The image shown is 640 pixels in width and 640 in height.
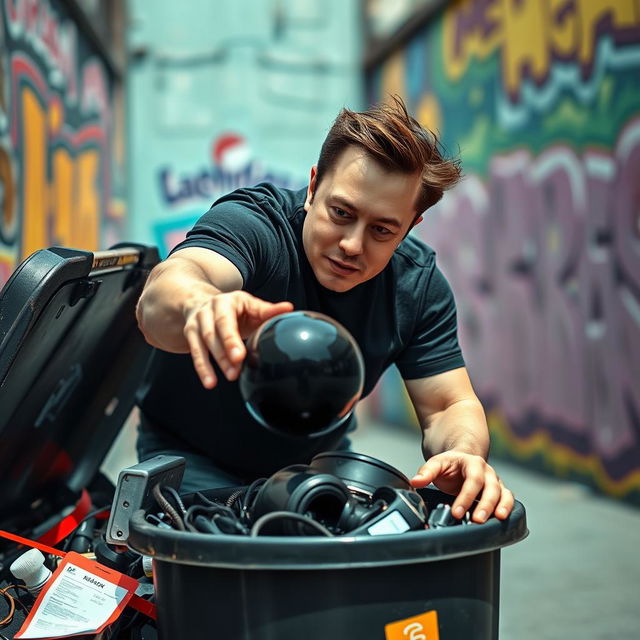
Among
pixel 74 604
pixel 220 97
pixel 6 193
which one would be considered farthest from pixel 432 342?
pixel 220 97

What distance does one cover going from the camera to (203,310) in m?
1.60

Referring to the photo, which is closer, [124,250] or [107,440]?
[124,250]

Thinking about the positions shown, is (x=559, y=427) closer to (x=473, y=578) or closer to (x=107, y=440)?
(x=107, y=440)

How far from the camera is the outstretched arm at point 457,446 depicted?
5.78 ft

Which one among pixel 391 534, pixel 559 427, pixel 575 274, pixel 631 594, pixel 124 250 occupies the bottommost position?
→ pixel 559 427

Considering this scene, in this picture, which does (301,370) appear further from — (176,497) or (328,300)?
(328,300)

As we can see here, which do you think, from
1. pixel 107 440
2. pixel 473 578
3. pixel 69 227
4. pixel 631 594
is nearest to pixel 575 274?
pixel 631 594

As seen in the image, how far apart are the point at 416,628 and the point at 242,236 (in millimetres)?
871

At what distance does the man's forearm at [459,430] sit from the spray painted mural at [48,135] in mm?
2915

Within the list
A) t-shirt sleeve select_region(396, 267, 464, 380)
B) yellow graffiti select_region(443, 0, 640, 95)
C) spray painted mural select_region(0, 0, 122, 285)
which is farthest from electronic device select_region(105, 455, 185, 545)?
yellow graffiti select_region(443, 0, 640, 95)

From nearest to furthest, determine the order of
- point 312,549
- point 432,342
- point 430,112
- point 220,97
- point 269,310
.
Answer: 1. point 312,549
2. point 269,310
3. point 432,342
4. point 430,112
5. point 220,97

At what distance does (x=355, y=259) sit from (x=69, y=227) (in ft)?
18.0

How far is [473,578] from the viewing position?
1.67m

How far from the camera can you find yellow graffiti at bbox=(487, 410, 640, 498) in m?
6.42
